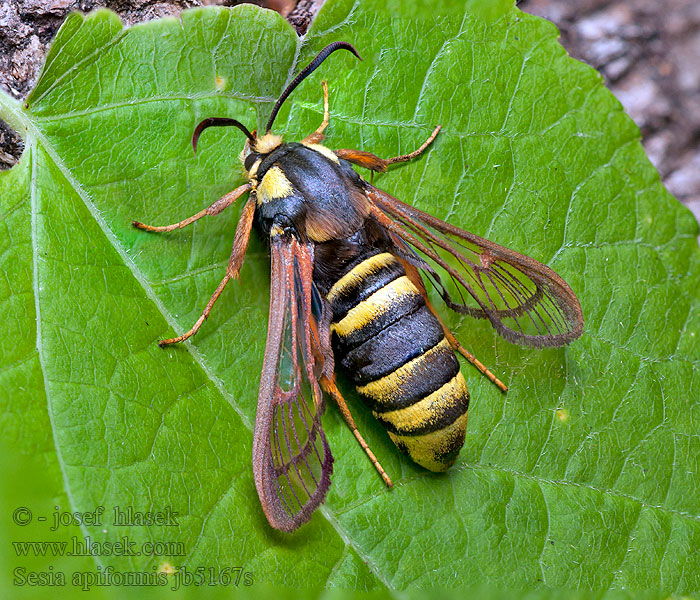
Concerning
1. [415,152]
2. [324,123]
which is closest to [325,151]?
[324,123]

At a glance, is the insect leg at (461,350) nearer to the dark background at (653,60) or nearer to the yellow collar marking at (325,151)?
the yellow collar marking at (325,151)

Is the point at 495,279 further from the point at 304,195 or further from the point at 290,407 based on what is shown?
the point at 290,407

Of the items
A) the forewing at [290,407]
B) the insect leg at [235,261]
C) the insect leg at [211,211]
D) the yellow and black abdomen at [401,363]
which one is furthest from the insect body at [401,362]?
the insect leg at [211,211]

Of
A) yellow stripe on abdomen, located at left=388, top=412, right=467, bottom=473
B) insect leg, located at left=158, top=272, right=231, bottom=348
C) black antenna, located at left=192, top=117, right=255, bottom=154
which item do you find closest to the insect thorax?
black antenna, located at left=192, top=117, right=255, bottom=154

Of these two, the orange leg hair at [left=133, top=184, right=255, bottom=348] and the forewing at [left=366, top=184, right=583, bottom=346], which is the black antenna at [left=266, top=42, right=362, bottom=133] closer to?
the orange leg hair at [left=133, top=184, right=255, bottom=348]

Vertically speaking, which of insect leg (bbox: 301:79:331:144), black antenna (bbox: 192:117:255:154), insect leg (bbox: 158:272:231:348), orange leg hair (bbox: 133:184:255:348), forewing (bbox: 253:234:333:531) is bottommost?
forewing (bbox: 253:234:333:531)

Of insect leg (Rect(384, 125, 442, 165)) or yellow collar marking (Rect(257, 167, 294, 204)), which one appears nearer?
yellow collar marking (Rect(257, 167, 294, 204))

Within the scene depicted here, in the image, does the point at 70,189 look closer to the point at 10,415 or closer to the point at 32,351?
the point at 32,351
